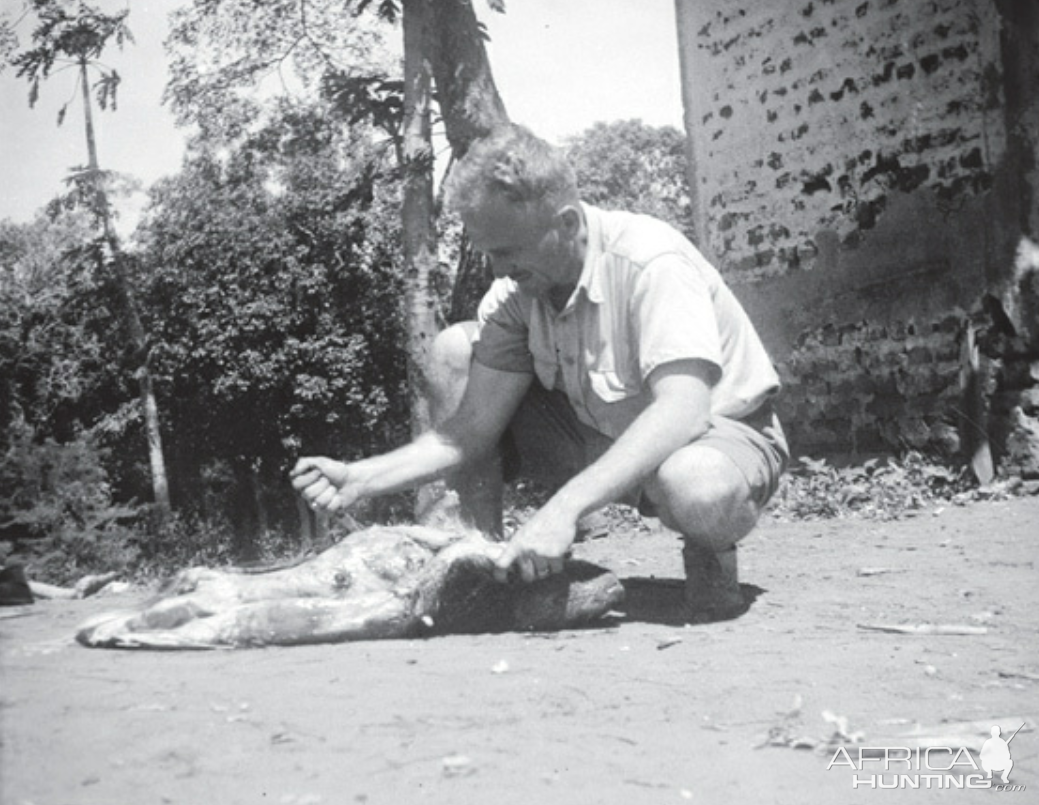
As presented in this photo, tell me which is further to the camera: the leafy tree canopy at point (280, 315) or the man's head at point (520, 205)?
the leafy tree canopy at point (280, 315)

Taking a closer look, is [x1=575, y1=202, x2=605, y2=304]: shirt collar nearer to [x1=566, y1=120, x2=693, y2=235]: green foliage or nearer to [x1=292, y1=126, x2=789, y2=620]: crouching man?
A: [x1=292, y1=126, x2=789, y2=620]: crouching man

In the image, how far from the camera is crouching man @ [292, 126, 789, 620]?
104 inches

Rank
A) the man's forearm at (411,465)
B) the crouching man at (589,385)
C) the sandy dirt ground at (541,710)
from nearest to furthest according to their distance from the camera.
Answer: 1. the sandy dirt ground at (541,710)
2. the crouching man at (589,385)
3. the man's forearm at (411,465)

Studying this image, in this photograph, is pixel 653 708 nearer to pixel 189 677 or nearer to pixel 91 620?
pixel 189 677

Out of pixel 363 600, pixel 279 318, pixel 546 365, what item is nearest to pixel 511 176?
pixel 546 365

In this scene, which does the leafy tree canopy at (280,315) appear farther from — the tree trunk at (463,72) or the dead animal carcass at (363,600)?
the dead animal carcass at (363,600)

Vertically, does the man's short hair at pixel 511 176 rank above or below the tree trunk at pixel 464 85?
below

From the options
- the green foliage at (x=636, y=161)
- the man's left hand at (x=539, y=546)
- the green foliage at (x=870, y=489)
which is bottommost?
the green foliage at (x=870, y=489)

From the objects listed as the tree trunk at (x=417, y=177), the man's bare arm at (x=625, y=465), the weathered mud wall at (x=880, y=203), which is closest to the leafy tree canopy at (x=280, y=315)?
the tree trunk at (x=417, y=177)

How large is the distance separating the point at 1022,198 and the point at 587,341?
3.55 m

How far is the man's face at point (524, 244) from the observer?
2.74m

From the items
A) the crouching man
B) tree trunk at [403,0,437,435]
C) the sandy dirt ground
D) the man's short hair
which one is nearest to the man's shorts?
the crouching man

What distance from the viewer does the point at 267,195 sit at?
19938 millimetres

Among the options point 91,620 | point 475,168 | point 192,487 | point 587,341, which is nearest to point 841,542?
point 587,341
